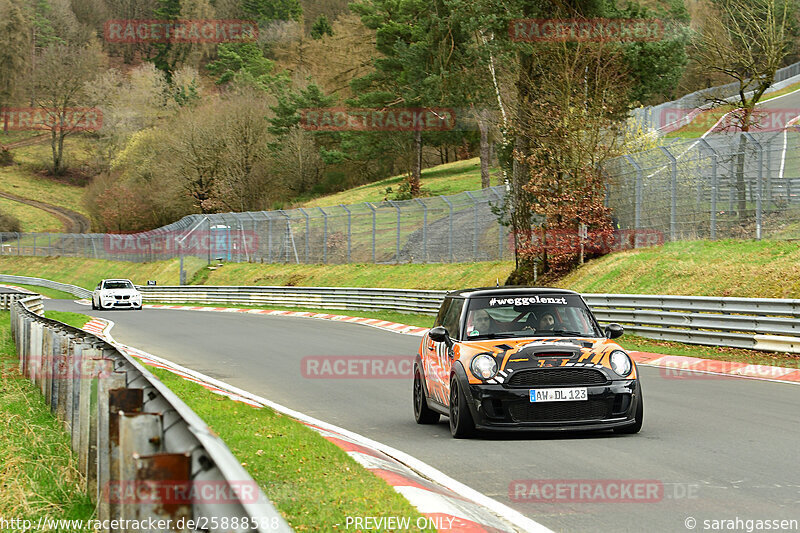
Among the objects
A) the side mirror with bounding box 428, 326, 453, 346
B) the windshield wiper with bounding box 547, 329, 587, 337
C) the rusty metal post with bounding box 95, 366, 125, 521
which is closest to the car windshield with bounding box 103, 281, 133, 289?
the side mirror with bounding box 428, 326, 453, 346

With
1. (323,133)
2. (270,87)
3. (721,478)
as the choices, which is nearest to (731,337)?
(721,478)

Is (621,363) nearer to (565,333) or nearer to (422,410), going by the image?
(565,333)

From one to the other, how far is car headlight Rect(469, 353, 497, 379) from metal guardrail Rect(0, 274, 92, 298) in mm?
60103

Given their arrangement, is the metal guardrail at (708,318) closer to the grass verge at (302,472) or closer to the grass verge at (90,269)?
the grass verge at (302,472)

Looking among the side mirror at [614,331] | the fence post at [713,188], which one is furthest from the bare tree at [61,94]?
the side mirror at [614,331]

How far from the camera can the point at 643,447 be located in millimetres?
8961

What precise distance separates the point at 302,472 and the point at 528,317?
403cm

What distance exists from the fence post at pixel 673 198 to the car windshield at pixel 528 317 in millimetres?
17248

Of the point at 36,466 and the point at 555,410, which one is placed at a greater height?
the point at 555,410

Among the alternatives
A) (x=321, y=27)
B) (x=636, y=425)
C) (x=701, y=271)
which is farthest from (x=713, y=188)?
(x=321, y=27)

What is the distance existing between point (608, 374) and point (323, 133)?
2994 inches

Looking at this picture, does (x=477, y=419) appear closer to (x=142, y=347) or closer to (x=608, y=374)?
(x=608, y=374)

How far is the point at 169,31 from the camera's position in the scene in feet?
459

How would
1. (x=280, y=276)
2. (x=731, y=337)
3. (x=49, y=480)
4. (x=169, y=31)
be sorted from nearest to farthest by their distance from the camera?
(x=49, y=480) → (x=731, y=337) → (x=280, y=276) → (x=169, y=31)
